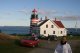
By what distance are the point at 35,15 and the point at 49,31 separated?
6152mm

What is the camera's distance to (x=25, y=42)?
3750 centimetres

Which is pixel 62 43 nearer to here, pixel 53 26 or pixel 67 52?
pixel 67 52

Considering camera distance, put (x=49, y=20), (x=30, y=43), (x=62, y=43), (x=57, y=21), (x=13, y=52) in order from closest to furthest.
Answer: (x=62, y=43) < (x=13, y=52) < (x=30, y=43) < (x=49, y=20) < (x=57, y=21)

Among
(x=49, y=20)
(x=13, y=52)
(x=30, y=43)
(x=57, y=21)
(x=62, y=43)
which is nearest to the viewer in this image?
(x=62, y=43)

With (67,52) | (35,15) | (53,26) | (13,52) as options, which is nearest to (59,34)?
(53,26)

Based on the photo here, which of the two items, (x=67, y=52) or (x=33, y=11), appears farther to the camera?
(x=33, y=11)

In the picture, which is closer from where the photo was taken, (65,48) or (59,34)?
(65,48)

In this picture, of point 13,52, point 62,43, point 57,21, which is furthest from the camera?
point 57,21

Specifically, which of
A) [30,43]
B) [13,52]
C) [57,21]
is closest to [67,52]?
[13,52]

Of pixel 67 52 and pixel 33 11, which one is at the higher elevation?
pixel 33 11

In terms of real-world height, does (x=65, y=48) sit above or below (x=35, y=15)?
below

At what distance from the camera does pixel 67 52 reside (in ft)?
47.8

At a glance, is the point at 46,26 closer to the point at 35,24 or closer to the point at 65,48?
the point at 35,24

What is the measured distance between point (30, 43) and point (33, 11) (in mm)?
43142
